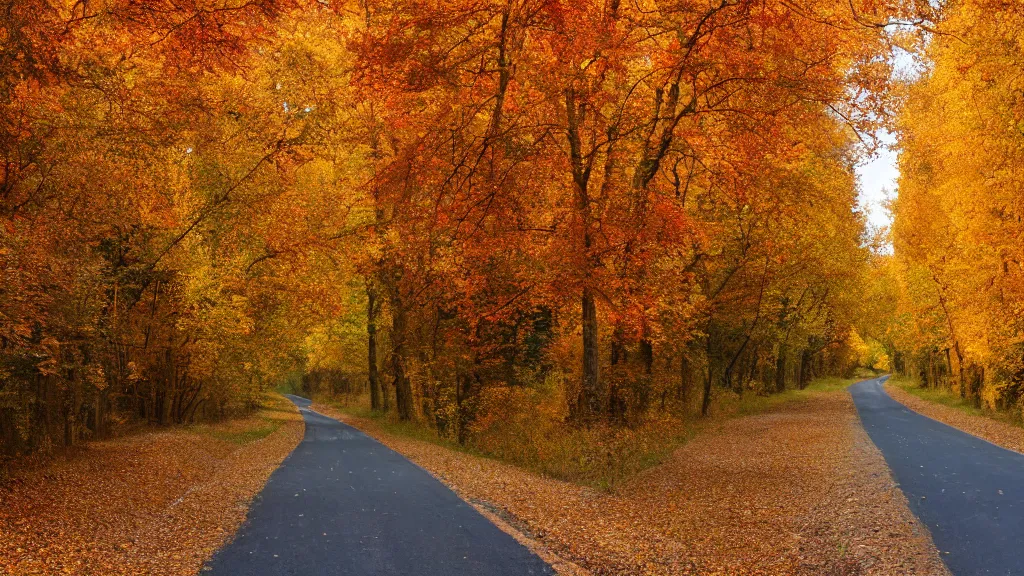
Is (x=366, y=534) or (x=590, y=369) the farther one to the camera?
(x=590, y=369)

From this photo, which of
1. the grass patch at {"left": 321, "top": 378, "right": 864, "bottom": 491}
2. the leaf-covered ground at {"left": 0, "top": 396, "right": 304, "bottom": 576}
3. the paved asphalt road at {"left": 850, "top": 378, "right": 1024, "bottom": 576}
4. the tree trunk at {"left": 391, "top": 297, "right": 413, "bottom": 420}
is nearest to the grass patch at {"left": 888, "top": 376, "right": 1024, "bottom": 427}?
the paved asphalt road at {"left": 850, "top": 378, "right": 1024, "bottom": 576}

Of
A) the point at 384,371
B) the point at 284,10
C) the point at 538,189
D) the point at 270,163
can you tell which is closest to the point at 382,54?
the point at 284,10

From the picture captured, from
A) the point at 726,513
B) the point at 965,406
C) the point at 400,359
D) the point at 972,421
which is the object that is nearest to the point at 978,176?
the point at 972,421

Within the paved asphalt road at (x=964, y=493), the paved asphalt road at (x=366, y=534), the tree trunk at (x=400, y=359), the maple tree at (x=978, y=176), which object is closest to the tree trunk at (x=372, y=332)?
the tree trunk at (x=400, y=359)

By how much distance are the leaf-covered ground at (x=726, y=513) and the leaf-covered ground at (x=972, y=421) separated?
13.8ft

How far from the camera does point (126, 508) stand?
32.0 ft

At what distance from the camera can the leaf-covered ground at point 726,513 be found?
7500 millimetres

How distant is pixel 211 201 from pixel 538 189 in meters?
10.6

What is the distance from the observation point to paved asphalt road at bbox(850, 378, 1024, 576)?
742 centimetres

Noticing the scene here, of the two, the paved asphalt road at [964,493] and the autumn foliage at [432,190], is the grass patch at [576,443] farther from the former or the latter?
the paved asphalt road at [964,493]

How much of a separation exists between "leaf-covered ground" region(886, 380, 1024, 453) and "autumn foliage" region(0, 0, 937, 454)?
4271 millimetres

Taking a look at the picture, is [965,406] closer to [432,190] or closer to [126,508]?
[432,190]

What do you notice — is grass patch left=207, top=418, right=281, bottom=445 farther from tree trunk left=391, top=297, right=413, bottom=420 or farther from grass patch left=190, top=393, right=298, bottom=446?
tree trunk left=391, top=297, right=413, bottom=420

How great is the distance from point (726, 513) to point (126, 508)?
8374mm
